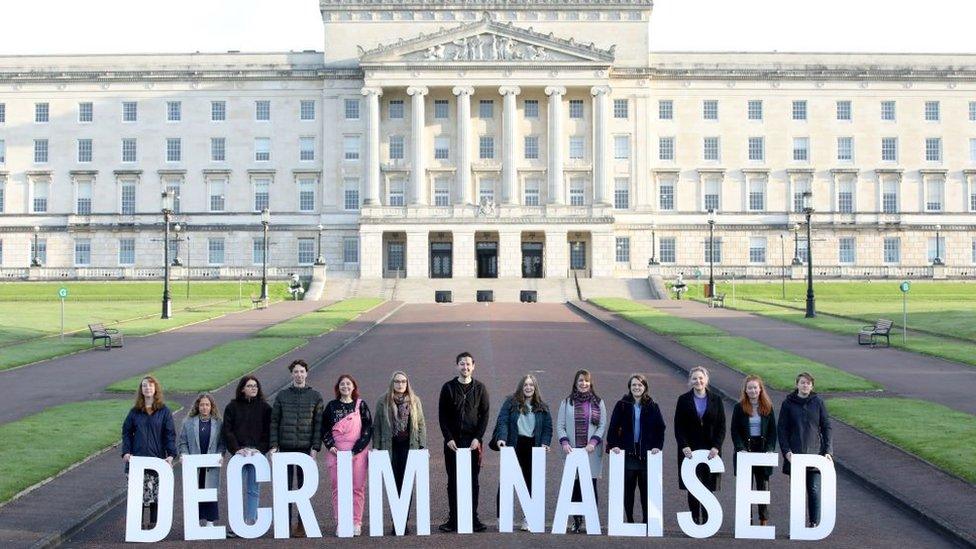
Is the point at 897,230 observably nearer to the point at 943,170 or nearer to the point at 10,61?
the point at 943,170

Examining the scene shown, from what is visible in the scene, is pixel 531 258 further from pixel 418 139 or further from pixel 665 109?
pixel 665 109

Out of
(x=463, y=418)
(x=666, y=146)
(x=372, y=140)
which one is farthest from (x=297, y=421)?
(x=666, y=146)

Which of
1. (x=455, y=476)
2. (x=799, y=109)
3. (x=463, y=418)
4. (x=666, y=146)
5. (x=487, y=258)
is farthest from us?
(x=799, y=109)

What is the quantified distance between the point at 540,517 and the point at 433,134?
88.6 metres

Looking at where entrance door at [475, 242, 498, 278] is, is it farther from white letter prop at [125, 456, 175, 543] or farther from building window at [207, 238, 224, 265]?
white letter prop at [125, 456, 175, 543]

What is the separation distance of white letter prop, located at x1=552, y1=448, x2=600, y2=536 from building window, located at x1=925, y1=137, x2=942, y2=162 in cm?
10117

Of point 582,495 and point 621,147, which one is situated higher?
point 621,147

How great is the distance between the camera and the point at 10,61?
108500 millimetres

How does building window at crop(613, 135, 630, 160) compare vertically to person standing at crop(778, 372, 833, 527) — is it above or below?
above

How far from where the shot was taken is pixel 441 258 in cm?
9869

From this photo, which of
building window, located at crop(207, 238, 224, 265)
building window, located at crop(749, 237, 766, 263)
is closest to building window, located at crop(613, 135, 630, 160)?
building window, located at crop(749, 237, 766, 263)

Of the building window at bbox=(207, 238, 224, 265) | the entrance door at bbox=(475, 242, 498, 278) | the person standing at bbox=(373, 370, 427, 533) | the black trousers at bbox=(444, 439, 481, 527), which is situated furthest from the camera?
the building window at bbox=(207, 238, 224, 265)

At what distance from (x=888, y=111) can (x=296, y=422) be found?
101850mm

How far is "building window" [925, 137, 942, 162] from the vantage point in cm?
10712
